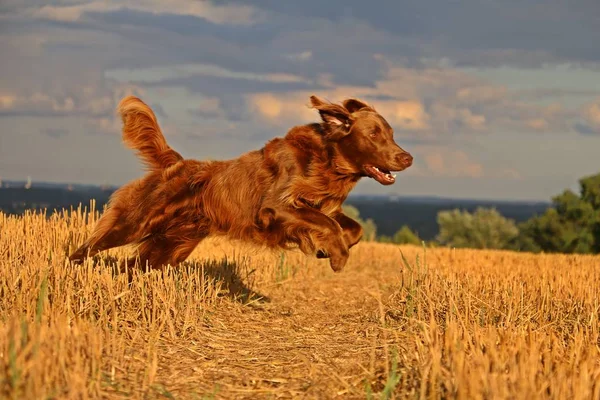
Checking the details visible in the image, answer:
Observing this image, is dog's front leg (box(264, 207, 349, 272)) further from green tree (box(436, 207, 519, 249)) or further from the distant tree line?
green tree (box(436, 207, 519, 249))

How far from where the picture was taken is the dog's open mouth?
242 inches

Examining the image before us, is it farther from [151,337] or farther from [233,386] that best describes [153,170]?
[233,386]

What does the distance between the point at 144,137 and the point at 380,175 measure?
97.7 inches

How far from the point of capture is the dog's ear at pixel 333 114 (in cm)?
620

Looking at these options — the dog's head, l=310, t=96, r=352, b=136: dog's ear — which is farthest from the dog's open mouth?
l=310, t=96, r=352, b=136: dog's ear

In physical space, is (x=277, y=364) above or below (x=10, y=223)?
below

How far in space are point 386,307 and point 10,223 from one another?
476 cm

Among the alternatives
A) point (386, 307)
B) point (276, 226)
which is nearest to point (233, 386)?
point (276, 226)

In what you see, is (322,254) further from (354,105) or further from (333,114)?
(354,105)

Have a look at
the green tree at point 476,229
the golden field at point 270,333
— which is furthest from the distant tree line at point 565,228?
the golden field at point 270,333

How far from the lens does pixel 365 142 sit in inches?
241

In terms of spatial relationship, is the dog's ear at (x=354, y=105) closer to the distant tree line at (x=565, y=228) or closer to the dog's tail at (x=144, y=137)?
the dog's tail at (x=144, y=137)

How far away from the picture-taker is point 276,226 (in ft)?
20.4

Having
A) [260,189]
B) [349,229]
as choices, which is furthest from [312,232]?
[260,189]
